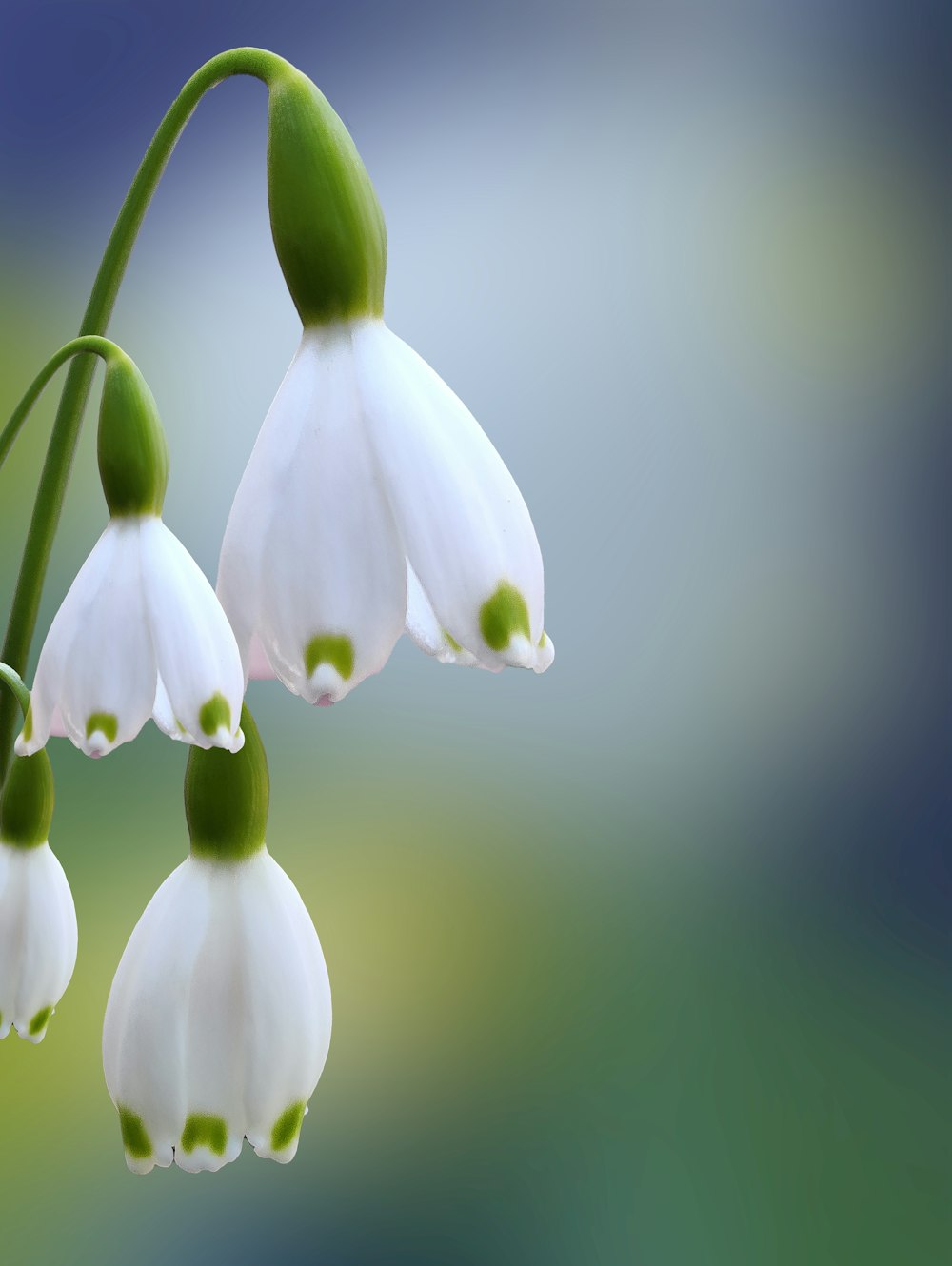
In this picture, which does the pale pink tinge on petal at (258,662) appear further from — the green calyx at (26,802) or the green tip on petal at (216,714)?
the green calyx at (26,802)

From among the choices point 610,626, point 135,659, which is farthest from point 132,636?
point 610,626

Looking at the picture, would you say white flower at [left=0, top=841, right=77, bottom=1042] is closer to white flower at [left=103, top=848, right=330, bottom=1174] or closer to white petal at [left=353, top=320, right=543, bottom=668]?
white flower at [left=103, top=848, right=330, bottom=1174]

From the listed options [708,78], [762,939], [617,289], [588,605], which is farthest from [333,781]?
[708,78]

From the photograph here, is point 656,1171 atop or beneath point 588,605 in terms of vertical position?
beneath

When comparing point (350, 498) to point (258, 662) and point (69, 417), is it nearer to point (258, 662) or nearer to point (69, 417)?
point (258, 662)

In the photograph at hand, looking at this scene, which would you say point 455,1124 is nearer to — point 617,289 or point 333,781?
point 333,781

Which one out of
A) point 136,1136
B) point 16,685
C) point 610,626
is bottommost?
point 136,1136
